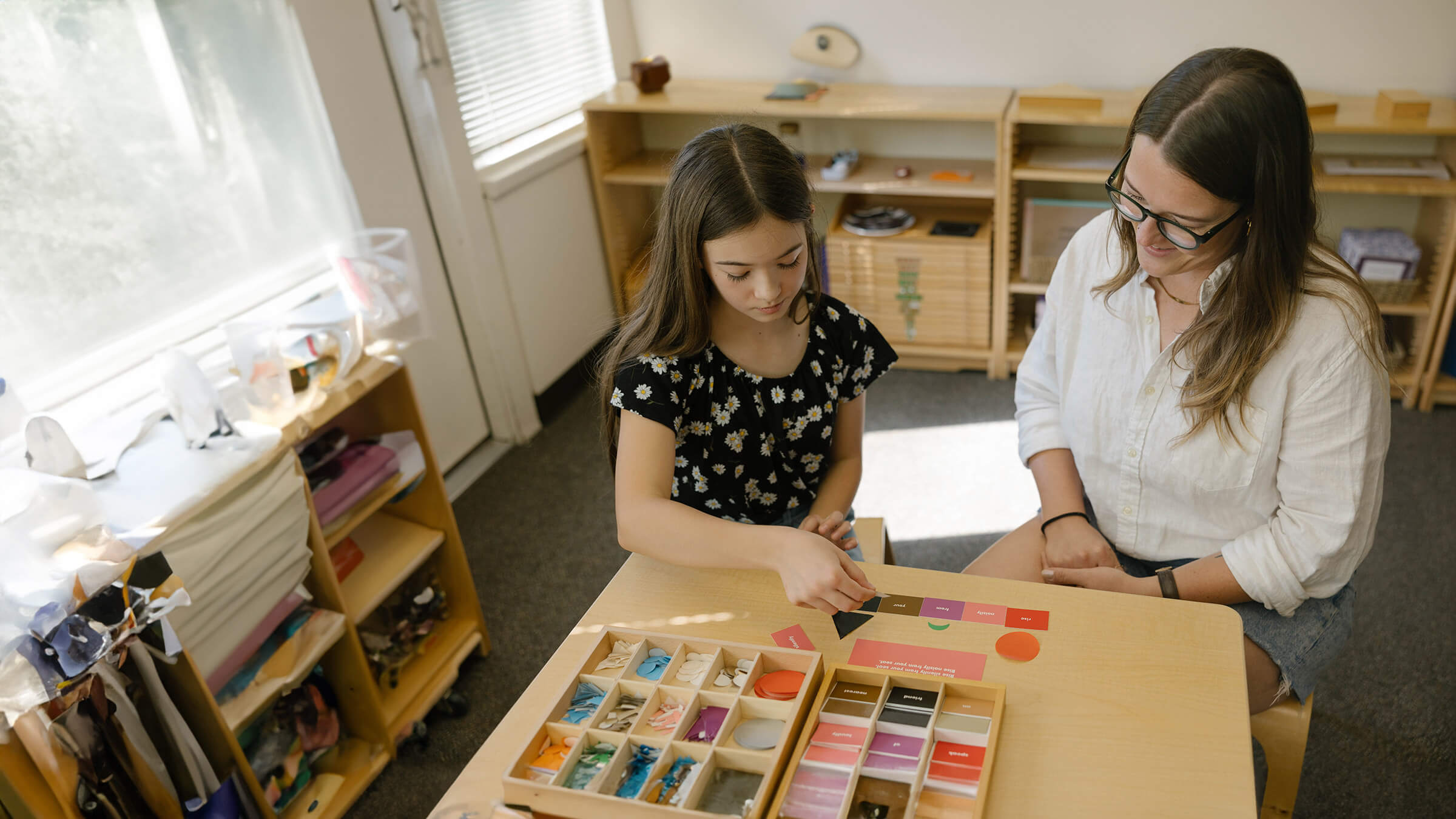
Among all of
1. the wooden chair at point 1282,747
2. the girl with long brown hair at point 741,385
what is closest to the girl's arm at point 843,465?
the girl with long brown hair at point 741,385

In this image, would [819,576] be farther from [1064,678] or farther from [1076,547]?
[1076,547]

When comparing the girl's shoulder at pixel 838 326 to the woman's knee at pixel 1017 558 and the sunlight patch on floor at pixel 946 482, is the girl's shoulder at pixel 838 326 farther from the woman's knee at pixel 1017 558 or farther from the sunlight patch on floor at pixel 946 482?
the sunlight patch on floor at pixel 946 482

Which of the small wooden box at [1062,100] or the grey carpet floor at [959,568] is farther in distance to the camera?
the small wooden box at [1062,100]

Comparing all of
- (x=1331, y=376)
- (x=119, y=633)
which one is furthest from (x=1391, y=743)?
(x=119, y=633)

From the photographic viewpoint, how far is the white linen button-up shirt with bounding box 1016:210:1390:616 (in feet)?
3.90

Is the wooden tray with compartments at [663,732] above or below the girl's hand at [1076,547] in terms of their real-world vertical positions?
above

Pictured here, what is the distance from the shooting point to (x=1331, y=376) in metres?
1.17

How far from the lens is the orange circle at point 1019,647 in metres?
1.06

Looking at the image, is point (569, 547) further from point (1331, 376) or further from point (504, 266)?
point (1331, 376)

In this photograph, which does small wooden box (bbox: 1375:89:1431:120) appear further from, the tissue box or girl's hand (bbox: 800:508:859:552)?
girl's hand (bbox: 800:508:859:552)

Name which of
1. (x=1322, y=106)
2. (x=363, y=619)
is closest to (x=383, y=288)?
(x=363, y=619)

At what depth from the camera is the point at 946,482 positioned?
267 cm

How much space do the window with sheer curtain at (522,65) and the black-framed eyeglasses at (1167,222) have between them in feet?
6.38

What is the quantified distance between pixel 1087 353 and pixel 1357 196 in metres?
2.02
